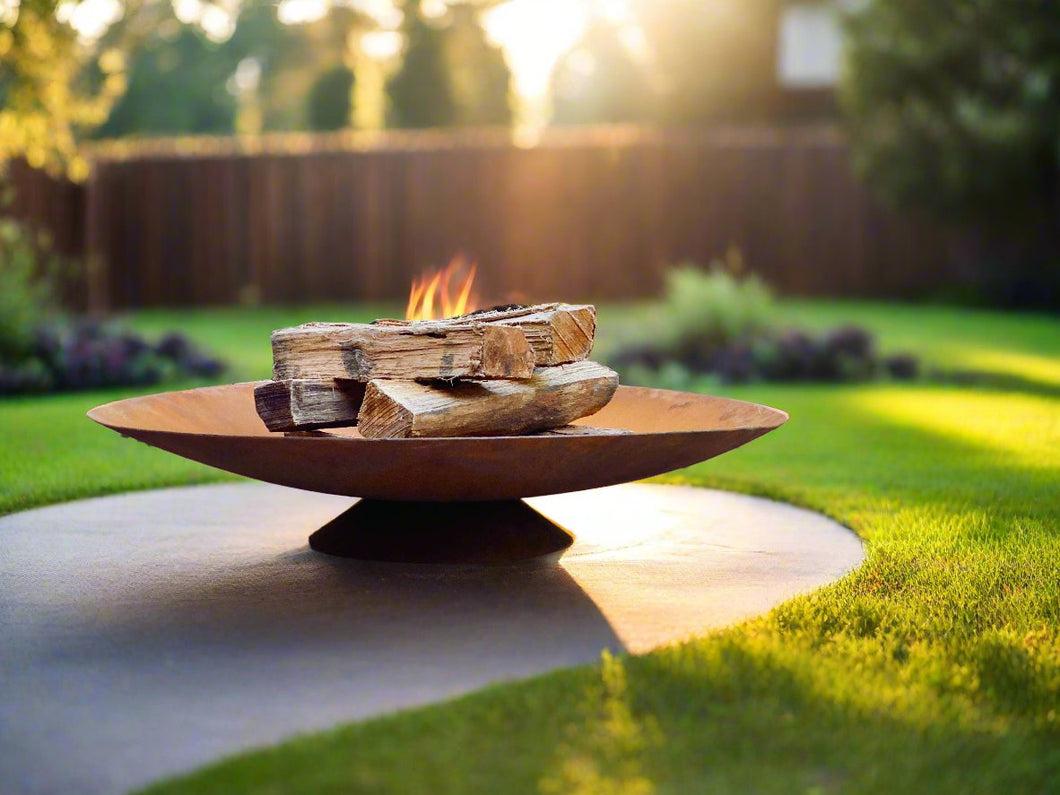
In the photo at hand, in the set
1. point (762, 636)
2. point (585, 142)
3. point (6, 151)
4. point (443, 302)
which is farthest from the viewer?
point (585, 142)

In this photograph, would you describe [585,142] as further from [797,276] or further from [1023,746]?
[1023,746]

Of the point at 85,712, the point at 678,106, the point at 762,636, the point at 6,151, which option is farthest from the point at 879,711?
the point at 678,106

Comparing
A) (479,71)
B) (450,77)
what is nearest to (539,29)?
(479,71)

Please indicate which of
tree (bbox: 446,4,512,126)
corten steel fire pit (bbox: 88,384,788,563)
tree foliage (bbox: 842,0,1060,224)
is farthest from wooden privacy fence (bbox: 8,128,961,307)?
corten steel fire pit (bbox: 88,384,788,563)

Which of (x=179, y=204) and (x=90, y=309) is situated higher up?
(x=179, y=204)

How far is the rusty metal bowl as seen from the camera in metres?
2.86

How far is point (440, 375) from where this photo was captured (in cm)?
322

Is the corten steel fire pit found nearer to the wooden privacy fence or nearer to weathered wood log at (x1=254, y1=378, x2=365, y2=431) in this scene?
weathered wood log at (x1=254, y1=378, x2=365, y2=431)

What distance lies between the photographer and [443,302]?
374 cm

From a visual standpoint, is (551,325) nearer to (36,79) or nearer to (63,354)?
(63,354)

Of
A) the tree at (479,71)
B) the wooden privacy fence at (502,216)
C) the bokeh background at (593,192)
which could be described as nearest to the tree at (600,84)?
the tree at (479,71)

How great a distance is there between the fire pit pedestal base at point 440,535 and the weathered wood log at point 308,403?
29 cm

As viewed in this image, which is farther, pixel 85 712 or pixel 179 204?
pixel 179 204

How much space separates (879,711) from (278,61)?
89.5ft
